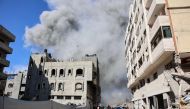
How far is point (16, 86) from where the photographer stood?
180ft

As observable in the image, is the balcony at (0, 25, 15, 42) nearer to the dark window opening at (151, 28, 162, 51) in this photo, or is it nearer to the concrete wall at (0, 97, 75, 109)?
the dark window opening at (151, 28, 162, 51)

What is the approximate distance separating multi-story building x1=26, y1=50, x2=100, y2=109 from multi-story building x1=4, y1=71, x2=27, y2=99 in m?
5.42

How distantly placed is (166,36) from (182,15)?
2713mm

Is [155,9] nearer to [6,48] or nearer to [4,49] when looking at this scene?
[4,49]

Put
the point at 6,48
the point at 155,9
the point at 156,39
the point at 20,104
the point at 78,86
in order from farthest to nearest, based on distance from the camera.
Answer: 1. the point at 78,86
2. the point at 6,48
3. the point at 156,39
4. the point at 155,9
5. the point at 20,104

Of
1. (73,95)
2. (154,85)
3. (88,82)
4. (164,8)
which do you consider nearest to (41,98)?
(73,95)

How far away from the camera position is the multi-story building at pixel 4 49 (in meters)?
36.8

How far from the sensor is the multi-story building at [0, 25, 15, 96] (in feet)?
121

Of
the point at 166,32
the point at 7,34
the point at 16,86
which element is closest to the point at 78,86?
the point at 16,86

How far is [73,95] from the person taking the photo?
46.9 m

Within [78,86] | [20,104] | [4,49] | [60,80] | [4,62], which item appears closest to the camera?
[20,104]

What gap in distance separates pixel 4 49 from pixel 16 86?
20064 millimetres

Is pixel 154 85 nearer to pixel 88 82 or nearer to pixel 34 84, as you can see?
pixel 88 82

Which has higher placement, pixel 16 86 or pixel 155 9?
pixel 155 9
